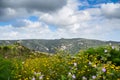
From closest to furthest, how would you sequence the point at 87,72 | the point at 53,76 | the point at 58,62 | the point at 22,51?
the point at 87,72 < the point at 53,76 < the point at 58,62 < the point at 22,51

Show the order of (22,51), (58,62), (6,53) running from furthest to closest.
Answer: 1. (22,51)
2. (6,53)
3. (58,62)

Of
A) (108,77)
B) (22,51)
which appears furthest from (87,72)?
(22,51)

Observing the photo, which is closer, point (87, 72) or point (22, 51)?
point (87, 72)

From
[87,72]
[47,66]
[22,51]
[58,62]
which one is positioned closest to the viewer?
[87,72]

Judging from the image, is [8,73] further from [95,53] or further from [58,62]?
[95,53]

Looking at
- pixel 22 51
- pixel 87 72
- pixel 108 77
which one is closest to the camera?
pixel 108 77

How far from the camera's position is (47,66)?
12.2 metres

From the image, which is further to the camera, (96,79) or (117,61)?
(117,61)

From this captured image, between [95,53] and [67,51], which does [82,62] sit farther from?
[95,53]

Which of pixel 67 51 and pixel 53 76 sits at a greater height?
pixel 67 51

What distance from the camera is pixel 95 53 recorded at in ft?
40.9

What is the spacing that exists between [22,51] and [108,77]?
18.3m

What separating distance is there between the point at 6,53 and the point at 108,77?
16066mm

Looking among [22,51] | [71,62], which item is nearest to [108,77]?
[71,62]
